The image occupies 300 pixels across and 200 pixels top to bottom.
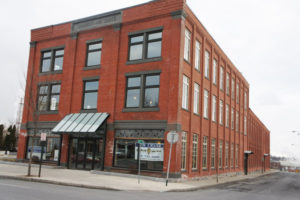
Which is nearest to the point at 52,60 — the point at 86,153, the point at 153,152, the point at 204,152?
the point at 86,153

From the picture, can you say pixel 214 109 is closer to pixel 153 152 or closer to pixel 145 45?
pixel 145 45

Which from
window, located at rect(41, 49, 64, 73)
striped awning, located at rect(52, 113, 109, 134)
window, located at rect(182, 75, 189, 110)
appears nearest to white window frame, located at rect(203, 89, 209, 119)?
window, located at rect(182, 75, 189, 110)

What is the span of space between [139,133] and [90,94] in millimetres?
5737

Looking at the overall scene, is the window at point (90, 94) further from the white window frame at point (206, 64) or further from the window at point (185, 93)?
the white window frame at point (206, 64)

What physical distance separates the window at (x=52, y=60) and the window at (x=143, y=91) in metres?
7.77

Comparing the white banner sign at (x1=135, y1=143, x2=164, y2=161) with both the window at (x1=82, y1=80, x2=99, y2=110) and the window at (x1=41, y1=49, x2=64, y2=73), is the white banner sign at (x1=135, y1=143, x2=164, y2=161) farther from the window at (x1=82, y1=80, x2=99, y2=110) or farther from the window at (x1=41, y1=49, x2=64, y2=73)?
the window at (x1=41, y1=49, x2=64, y2=73)

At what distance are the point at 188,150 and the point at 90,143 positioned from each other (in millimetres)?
7275

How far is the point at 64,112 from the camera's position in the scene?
25.2 m

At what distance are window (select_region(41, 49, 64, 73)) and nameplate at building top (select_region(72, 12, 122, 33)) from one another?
261 cm

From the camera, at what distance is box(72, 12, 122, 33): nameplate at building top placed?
2409cm

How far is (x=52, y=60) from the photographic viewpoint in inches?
1075

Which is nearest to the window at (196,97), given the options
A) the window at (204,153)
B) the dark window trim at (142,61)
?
the window at (204,153)

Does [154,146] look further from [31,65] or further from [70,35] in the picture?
[31,65]

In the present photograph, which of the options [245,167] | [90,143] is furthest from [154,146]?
[245,167]
